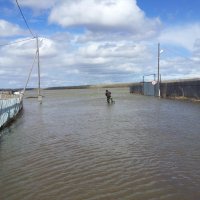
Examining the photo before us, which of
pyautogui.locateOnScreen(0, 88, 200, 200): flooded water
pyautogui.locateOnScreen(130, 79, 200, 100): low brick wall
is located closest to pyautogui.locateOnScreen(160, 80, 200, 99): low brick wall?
pyautogui.locateOnScreen(130, 79, 200, 100): low brick wall

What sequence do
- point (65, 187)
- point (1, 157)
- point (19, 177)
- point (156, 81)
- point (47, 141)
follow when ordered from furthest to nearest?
point (156, 81) < point (47, 141) < point (1, 157) < point (19, 177) < point (65, 187)

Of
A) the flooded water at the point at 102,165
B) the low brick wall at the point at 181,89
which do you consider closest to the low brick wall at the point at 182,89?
the low brick wall at the point at 181,89

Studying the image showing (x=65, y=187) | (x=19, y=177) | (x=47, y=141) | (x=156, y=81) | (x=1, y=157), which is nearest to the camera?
(x=65, y=187)

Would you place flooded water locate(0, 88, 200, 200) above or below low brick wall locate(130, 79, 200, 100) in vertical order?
below

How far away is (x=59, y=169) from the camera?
9.62 metres

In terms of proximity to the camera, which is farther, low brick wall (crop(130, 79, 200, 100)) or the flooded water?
low brick wall (crop(130, 79, 200, 100))

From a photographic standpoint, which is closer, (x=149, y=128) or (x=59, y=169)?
(x=59, y=169)

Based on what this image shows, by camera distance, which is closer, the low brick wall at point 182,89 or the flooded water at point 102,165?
the flooded water at point 102,165

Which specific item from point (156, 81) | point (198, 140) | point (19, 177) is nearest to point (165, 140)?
point (198, 140)

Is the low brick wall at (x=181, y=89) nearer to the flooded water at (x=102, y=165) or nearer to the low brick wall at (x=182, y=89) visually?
the low brick wall at (x=182, y=89)

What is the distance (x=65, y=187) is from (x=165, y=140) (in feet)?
20.9

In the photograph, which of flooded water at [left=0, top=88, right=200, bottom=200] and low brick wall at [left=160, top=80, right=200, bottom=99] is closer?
flooded water at [left=0, top=88, right=200, bottom=200]

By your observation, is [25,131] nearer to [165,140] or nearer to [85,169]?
[165,140]

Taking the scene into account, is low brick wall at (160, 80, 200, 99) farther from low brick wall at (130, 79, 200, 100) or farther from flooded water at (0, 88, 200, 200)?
flooded water at (0, 88, 200, 200)
